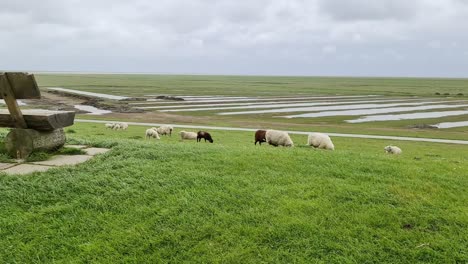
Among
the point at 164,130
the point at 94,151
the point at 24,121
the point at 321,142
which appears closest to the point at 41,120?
the point at 24,121

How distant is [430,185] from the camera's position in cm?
662

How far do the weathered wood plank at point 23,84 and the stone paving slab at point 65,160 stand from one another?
129 cm

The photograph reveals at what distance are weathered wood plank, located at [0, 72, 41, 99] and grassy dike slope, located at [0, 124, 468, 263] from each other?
1776 millimetres

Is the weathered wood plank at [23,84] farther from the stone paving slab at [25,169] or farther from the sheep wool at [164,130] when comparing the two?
the sheep wool at [164,130]

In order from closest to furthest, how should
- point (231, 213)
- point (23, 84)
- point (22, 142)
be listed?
point (231, 213) < point (23, 84) < point (22, 142)

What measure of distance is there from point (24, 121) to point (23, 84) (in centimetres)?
79

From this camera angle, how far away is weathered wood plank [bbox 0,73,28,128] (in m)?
7.45

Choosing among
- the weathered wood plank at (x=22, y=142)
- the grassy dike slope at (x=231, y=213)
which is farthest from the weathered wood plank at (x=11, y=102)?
the grassy dike slope at (x=231, y=213)

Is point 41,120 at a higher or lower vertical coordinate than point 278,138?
higher

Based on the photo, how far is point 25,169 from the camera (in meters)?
6.96

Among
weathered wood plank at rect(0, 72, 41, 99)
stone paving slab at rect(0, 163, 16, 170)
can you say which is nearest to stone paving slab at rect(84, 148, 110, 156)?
stone paving slab at rect(0, 163, 16, 170)

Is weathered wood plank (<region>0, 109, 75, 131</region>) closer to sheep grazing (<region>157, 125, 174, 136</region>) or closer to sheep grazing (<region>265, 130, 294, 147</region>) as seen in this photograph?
sheep grazing (<region>265, 130, 294, 147</region>)

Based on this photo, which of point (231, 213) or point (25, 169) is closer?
point (231, 213)

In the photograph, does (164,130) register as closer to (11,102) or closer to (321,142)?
(321,142)
